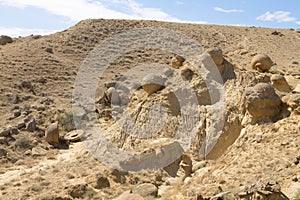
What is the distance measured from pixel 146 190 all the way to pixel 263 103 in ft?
16.3

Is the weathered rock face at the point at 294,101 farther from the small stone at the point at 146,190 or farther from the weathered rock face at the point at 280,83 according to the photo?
the small stone at the point at 146,190

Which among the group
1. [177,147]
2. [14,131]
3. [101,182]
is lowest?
[14,131]

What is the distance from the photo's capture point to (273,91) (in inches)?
497

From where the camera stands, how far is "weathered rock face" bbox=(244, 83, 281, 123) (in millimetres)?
12414

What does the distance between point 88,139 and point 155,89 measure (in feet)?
17.2

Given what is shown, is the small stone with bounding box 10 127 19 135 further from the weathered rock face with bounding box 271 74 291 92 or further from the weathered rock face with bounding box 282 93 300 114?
the weathered rock face with bounding box 282 93 300 114

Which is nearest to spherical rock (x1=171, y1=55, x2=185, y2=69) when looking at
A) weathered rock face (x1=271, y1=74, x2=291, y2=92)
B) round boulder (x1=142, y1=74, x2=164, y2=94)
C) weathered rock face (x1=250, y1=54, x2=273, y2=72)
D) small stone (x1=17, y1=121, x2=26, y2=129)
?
round boulder (x1=142, y1=74, x2=164, y2=94)

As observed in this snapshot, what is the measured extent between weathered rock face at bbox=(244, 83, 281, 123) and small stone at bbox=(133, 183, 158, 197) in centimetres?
417

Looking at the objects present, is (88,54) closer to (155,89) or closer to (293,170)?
(155,89)

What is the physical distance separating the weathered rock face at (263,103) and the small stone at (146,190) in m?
4.17

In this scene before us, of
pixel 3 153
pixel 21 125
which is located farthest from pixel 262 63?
pixel 21 125

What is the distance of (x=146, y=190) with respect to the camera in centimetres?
1239

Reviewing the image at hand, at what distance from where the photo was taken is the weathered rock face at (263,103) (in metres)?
12.4

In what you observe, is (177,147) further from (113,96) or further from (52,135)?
(113,96)
